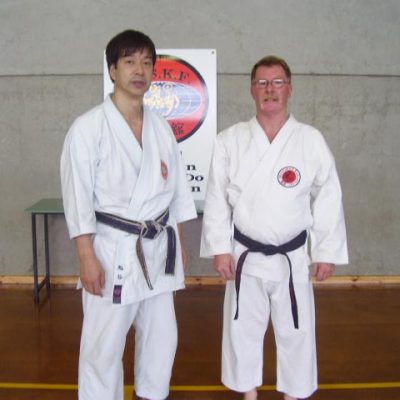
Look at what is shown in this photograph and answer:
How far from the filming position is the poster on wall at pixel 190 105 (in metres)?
3.46

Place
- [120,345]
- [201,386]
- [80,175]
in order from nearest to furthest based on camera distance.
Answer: [80,175], [120,345], [201,386]

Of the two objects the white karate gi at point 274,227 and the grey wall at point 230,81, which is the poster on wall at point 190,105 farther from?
the white karate gi at point 274,227

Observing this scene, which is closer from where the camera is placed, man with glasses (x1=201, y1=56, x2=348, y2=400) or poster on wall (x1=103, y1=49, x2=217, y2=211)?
man with glasses (x1=201, y1=56, x2=348, y2=400)

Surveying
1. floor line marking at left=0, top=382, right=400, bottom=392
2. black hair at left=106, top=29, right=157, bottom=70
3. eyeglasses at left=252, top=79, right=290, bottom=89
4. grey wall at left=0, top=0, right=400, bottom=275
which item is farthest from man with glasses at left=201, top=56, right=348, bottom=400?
grey wall at left=0, top=0, right=400, bottom=275

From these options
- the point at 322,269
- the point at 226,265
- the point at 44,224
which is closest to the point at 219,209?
the point at 226,265

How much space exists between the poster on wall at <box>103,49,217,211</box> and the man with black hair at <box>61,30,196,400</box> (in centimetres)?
176

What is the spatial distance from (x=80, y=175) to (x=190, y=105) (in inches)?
81.1

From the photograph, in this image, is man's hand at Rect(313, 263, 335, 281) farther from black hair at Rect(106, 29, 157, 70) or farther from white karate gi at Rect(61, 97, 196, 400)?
black hair at Rect(106, 29, 157, 70)

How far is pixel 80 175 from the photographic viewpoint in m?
1.58

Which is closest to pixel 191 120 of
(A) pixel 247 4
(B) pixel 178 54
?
(B) pixel 178 54

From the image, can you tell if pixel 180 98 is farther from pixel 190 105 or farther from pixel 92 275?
pixel 92 275

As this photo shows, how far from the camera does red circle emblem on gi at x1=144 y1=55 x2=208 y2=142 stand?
3479 mm

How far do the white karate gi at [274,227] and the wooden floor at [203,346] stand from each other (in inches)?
15.3

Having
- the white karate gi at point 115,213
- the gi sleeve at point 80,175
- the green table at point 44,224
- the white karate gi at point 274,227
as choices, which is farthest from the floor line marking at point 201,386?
the green table at point 44,224
